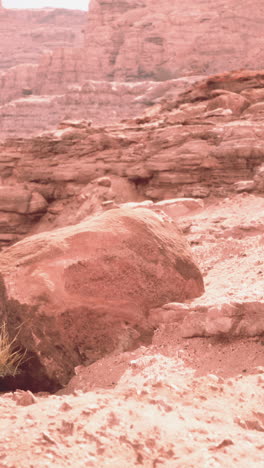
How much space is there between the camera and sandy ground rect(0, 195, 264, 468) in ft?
6.84

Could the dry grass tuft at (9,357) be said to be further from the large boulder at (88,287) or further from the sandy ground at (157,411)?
the sandy ground at (157,411)

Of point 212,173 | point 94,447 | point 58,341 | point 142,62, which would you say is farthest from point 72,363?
point 142,62

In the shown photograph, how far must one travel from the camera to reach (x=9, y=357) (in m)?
3.55

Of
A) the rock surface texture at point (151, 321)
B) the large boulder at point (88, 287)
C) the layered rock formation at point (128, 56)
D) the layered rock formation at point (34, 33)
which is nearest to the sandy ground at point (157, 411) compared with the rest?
the rock surface texture at point (151, 321)

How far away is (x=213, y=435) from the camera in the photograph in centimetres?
227

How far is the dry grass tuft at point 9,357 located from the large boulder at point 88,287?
0.24 ft

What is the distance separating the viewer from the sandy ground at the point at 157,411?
2084 mm

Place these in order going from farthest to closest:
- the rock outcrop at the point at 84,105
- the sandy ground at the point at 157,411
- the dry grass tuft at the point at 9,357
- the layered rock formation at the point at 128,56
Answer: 1. the layered rock formation at the point at 128,56
2. the rock outcrop at the point at 84,105
3. the dry grass tuft at the point at 9,357
4. the sandy ground at the point at 157,411

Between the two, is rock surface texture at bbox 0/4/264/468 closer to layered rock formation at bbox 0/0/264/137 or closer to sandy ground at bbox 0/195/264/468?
sandy ground at bbox 0/195/264/468

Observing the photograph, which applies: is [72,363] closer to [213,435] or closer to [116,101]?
[213,435]

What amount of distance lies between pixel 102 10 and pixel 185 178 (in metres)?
46.9

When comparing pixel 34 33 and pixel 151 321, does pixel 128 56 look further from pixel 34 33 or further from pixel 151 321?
pixel 151 321

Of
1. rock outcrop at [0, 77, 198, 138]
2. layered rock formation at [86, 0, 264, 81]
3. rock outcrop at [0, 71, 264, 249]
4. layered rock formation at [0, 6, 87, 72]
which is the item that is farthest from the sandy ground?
layered rock formation at [0, 6, 87, 72]

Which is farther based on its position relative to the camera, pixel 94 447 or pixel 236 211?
pixel 236 211
